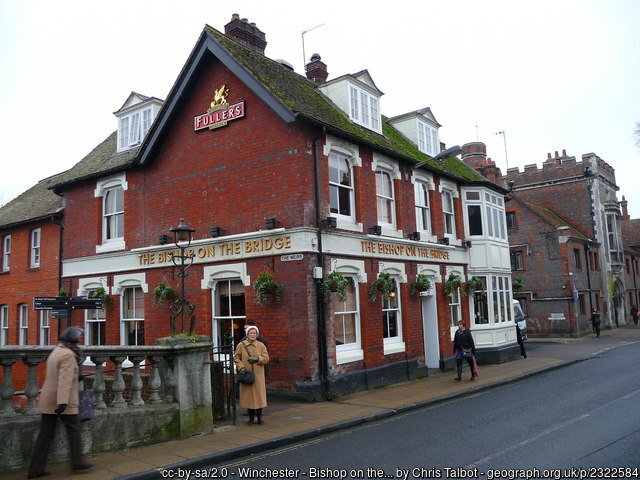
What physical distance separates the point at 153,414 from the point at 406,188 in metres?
10.9

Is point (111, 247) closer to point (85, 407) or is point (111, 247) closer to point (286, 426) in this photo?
point (286, 426)

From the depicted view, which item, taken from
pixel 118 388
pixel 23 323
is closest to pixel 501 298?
pixel 118 388

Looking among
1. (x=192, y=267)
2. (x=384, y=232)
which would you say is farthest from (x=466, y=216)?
(x=192, y=267)

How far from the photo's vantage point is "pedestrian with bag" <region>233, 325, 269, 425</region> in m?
9.55

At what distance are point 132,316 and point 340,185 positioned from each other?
26.1ft

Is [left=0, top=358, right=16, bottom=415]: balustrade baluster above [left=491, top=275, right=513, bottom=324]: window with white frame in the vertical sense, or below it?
below

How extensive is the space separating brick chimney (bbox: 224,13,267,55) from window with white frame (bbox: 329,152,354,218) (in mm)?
5623

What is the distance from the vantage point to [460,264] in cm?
1928

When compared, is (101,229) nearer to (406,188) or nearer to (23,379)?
(23,379)

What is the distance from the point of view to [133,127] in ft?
59.3

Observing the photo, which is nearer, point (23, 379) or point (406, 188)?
point (406, 188)

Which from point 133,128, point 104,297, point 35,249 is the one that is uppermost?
point 133,128

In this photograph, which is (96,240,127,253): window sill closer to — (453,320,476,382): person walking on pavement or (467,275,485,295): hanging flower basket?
(453,320,476,382): person walking on pavement

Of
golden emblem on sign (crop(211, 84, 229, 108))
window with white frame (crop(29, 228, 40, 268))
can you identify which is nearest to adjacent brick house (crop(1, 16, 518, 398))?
golden emblem on sign (crop(211, 84, 229, 108))
